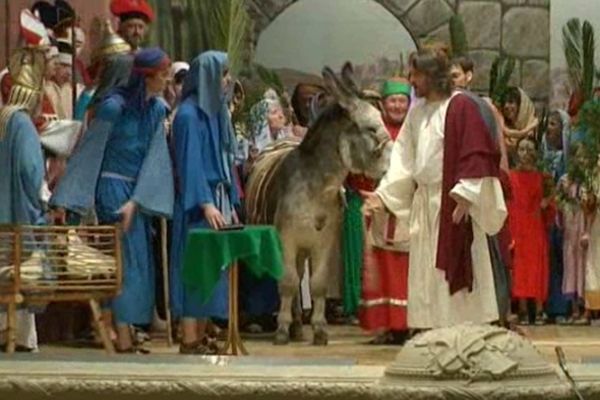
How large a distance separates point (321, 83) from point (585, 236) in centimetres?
297

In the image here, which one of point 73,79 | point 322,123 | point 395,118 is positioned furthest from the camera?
point 395,118

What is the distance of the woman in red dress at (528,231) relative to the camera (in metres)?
12.7

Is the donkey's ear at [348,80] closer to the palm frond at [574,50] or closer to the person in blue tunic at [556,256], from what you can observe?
the person in blue tunic at [556,256]

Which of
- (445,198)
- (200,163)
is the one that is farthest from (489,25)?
(445,198)

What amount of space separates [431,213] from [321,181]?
6.55 feet

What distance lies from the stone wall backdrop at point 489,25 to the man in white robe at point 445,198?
21.7 ft

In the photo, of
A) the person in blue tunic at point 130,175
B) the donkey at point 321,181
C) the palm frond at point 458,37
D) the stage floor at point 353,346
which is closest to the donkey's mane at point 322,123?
the donkey at point 321,181

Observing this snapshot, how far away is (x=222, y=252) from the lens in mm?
8578

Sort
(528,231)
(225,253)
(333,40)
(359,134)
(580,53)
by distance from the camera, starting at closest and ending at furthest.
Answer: (225,253) → (359,134) → (528,231) → (580,53) → (333,40)

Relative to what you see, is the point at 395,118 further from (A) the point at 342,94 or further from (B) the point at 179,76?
(B) the point at 179,76

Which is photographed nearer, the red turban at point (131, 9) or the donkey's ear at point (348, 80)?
the donkey's ear at point (348, 80)

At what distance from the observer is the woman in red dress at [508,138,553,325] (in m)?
12.7

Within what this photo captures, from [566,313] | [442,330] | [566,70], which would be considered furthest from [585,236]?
[442,330]

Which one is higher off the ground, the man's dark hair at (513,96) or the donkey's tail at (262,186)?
the man's dark hair at (513,96)
